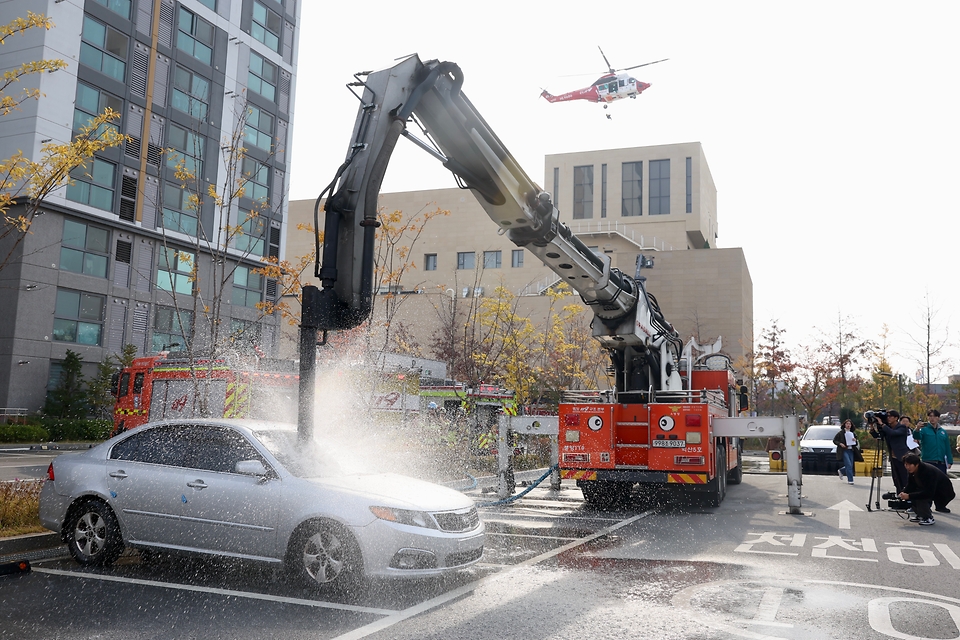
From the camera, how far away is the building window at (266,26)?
3712 centimetres

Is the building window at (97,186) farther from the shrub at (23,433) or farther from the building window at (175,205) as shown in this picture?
the shrub at (23,433)

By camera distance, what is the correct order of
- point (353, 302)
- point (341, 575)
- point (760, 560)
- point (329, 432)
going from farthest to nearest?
1. point (329, 432)
2. point (760, 560)
3. point (353, 302)
4. point (341, 575)

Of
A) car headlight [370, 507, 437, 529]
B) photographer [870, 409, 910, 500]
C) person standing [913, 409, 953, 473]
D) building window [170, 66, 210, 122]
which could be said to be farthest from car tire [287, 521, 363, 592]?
building window [170, 66, 210, 122]

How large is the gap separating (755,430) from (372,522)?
8412 mm

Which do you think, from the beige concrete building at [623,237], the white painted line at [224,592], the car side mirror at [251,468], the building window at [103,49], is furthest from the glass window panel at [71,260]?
the beige concrete building at [623,237]

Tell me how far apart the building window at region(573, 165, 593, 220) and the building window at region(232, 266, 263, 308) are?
3556 centimetres

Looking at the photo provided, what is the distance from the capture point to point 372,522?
644 cm

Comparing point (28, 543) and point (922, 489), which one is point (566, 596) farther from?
point (922, 489)

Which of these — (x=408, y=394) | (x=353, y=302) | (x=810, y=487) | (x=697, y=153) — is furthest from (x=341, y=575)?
(x=697, y=153)

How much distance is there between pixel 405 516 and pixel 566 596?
4.92ft

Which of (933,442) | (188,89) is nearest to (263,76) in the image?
(188,89)

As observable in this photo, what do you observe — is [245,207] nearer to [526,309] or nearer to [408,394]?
[408,394]

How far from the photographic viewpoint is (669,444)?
12.7m

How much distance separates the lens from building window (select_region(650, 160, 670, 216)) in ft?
213
